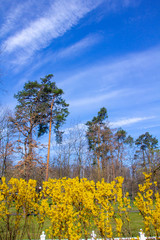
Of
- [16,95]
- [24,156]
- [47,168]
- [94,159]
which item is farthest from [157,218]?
[94,159]

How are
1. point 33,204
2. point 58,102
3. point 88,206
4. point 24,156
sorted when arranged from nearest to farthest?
point 88,206 → point 33,204 → point 24,156 → point 58,102

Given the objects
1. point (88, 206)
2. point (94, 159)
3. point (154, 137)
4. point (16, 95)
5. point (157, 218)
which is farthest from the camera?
point (154, 137)

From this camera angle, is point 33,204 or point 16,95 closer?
point 33,204

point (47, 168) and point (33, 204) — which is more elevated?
point (47, 168)

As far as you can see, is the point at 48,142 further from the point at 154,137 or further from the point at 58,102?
the point at 154,137

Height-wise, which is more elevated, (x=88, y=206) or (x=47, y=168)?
(x=47, y=168)

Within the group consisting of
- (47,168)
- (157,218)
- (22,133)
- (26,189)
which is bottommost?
(157,218)

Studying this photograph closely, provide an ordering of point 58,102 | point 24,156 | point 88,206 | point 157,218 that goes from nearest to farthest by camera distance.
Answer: point 157,218, point 88,206, point 24,156, point 58,102

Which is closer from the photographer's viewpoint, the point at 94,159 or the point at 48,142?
the point at 48,142

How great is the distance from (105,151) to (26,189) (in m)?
17.6

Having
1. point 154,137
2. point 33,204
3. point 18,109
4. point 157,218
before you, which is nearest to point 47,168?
point 18,109

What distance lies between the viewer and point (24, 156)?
12.9m

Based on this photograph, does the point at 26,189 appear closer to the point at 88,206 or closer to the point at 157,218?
the point at 88,206

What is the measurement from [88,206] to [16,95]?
47.2ft
